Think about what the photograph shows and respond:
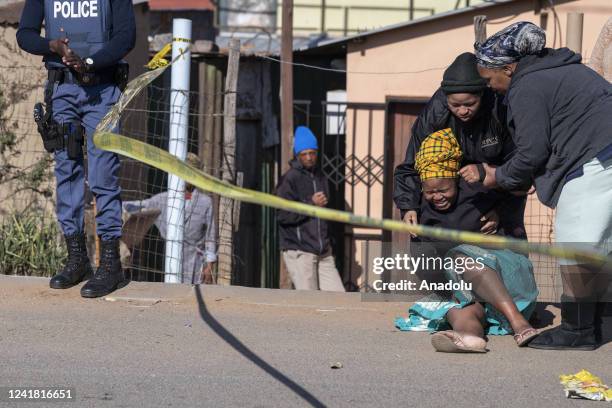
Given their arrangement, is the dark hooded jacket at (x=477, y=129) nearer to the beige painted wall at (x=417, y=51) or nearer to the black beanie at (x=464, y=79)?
the black beanie at (x=464, y=79)

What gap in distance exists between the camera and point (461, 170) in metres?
5.48

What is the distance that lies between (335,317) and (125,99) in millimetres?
1797

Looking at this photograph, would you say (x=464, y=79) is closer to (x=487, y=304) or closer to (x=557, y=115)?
(x=557, y=115)

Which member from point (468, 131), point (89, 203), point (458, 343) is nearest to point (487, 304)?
point (458, 343)

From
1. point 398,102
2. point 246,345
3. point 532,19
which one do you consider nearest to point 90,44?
point 246,345

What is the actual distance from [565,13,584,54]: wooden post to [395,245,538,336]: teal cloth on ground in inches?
123

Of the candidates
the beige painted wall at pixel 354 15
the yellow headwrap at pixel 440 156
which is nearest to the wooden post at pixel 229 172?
the yellow headwrap at pixel 440 156

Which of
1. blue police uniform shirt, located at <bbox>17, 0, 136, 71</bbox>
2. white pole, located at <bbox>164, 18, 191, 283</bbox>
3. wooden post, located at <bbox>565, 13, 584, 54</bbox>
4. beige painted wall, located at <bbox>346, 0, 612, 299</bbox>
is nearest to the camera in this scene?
blue police uniform shirt, located at <bbox>17, 0, 136, 71</bbox>

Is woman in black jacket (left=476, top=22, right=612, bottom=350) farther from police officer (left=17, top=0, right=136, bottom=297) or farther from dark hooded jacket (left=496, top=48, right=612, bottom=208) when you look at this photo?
police officer (left=17, top=0, right=136, bottom=297)

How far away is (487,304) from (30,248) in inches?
134

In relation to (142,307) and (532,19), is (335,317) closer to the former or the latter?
(142,307)

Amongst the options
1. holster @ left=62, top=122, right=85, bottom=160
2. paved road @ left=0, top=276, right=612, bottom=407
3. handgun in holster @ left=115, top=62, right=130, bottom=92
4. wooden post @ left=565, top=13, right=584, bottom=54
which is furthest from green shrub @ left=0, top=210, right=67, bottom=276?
wooden post @ left=565, top=13, right=584, bottom=54

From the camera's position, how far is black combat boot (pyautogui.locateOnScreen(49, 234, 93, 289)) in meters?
6.20

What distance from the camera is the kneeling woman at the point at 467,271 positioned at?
538 cm
